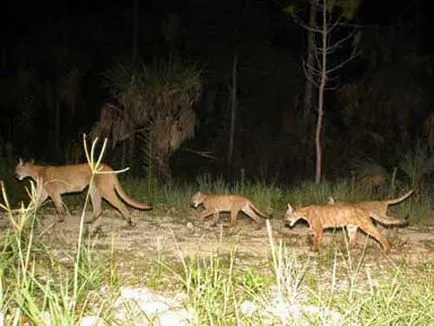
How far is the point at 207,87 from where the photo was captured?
869 inches

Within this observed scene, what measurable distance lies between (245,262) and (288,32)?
15.5 meters

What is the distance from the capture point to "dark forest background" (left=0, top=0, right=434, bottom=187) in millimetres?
14680

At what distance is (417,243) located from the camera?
30.3ft

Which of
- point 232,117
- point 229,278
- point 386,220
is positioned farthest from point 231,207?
point 232,117

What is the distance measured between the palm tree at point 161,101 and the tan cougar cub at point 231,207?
10.8 feet

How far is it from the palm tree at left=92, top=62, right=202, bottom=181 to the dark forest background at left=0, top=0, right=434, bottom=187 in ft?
0.07

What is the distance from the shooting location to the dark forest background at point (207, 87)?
14680 mm

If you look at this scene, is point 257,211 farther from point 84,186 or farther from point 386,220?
point 84,186

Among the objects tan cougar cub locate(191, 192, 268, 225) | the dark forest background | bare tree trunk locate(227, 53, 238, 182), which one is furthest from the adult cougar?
bare tree trunk locate(227, 53, 238, 182)

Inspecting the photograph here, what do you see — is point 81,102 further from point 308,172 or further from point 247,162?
point 308,172

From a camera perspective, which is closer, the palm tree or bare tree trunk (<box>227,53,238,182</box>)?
A: the palm tree

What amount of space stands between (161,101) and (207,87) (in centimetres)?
812

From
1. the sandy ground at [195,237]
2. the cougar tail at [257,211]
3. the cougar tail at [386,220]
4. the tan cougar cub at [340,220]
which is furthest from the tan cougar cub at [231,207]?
the cougar tail at [386,220]

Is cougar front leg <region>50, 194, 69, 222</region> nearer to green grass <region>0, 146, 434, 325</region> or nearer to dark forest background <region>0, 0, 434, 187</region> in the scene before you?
green grass <region>0, 146, 434, 325</region>
